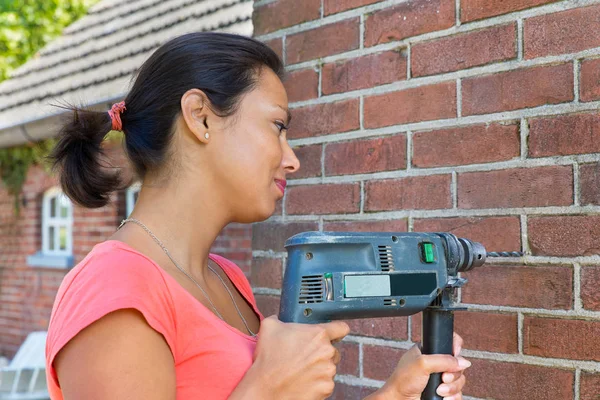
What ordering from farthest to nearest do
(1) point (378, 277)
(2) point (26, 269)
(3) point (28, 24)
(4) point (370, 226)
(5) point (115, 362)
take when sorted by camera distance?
(3) point (28, 24), (2) point (26, 269), (4) point (370, 226), (1) point (378, 277), (5) point (115, 362)

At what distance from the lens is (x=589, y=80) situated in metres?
1.77

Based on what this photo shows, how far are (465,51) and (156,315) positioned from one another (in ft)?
3.73

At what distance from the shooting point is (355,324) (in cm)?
231

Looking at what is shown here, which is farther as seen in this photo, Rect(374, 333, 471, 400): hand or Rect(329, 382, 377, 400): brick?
Rect(329, 382, 377, 400): brick

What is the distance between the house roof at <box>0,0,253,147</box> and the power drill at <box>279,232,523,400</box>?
346 cm

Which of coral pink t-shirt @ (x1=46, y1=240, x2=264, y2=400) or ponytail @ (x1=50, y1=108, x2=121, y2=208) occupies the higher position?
ponytail @ (x1=50, y1=108, x2=121, y2=208)

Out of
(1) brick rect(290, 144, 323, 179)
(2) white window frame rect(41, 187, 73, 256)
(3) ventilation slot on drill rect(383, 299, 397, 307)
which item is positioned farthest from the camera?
(2) white window frame rect(41, 187, 73, 256)

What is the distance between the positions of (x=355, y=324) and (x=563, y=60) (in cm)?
100

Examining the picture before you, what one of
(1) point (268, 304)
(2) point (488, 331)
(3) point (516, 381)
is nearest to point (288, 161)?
(2) point (488, 331)

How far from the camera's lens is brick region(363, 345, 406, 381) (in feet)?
7.15

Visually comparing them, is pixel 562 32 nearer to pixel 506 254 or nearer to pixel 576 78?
pixel 576 78

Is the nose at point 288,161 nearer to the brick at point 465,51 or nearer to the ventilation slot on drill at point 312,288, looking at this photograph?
the ventilation slot on drill at point 312,288

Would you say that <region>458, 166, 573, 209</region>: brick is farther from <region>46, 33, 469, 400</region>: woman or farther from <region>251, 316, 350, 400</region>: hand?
<region>251, 316, 350, 400</region>: hand

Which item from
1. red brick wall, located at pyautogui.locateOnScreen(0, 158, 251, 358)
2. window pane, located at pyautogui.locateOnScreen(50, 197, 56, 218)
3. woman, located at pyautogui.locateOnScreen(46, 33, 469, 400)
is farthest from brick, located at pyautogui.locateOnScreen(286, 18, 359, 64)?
window pane, located at pyautogui.locateOnScreen(50, 197, 56, 218)
